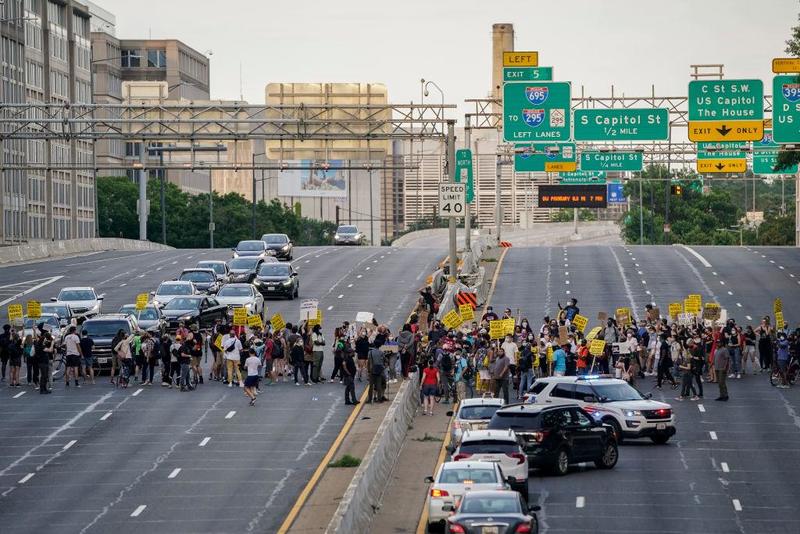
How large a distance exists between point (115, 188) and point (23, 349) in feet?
417

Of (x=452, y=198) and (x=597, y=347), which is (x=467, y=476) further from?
(x=452, y=198)

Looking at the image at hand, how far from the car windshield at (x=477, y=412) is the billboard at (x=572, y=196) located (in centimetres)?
8150

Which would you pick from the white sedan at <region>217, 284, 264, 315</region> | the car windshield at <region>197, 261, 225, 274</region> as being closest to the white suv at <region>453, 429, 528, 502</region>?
Answer: the white sedan at <region>217, 284, 264, 315</region>

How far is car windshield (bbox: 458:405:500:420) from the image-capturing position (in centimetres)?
3177

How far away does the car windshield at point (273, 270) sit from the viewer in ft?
208

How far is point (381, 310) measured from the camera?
59.7 metres

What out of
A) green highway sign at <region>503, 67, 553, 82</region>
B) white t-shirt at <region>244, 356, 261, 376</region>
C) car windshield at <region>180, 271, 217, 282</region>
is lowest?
white t-shirt at <region>244, 356, 261, 376</region>

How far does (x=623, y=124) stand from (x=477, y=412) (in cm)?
4133

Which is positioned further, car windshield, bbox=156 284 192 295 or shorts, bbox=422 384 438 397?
car windshield, bbox=156 284 192 295

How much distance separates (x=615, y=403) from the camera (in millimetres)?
33875

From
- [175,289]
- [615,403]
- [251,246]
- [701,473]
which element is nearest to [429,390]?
[615,403]

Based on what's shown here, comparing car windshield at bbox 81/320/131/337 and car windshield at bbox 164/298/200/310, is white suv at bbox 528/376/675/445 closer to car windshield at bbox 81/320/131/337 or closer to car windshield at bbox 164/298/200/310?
car windshield at bbox 81/320/131/337

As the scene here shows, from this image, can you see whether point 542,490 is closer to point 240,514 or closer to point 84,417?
point 240,514

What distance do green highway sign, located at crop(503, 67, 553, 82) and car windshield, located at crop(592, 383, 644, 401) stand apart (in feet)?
118
